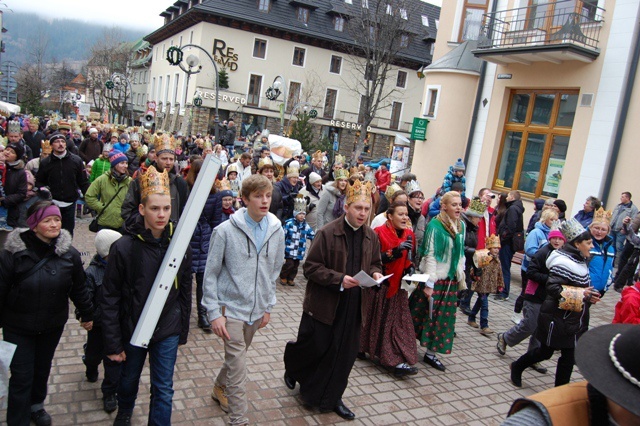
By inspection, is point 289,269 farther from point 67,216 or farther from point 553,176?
point 553,176

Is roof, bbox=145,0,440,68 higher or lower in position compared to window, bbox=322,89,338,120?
higher

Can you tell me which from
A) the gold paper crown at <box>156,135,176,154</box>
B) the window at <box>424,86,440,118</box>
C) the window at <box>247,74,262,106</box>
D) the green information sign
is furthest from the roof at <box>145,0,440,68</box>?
the gold paper crown at <box>156,135,176,154</box>

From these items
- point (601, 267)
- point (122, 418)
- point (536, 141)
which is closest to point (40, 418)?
point (122, 418)

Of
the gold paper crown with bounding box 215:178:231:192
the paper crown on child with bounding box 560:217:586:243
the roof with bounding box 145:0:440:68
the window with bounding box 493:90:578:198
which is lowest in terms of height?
the gold paper crown with bounding box 215:178:231:192

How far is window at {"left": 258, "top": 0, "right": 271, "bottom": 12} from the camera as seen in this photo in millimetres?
44875

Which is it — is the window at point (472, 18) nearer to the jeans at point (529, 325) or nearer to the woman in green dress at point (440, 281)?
the jeans at point (529, 325)

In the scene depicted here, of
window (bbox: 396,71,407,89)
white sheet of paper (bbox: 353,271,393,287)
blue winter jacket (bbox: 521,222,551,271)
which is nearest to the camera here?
white sheet of paper (bbox: 353,271,393,287)

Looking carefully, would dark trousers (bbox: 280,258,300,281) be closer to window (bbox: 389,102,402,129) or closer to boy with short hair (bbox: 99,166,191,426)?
boy with short hair (bbox: 99,166,191,426)

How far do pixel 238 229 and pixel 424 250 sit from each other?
247 centimetres

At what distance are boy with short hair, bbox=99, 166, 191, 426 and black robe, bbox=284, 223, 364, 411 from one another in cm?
132

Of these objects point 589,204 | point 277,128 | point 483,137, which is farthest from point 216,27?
point 589,204

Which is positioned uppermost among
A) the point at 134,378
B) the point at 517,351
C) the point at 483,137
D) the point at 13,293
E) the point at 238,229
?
the point at 483,137

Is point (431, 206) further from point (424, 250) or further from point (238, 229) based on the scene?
point (238, 229)

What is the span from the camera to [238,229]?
4023 millimetres
